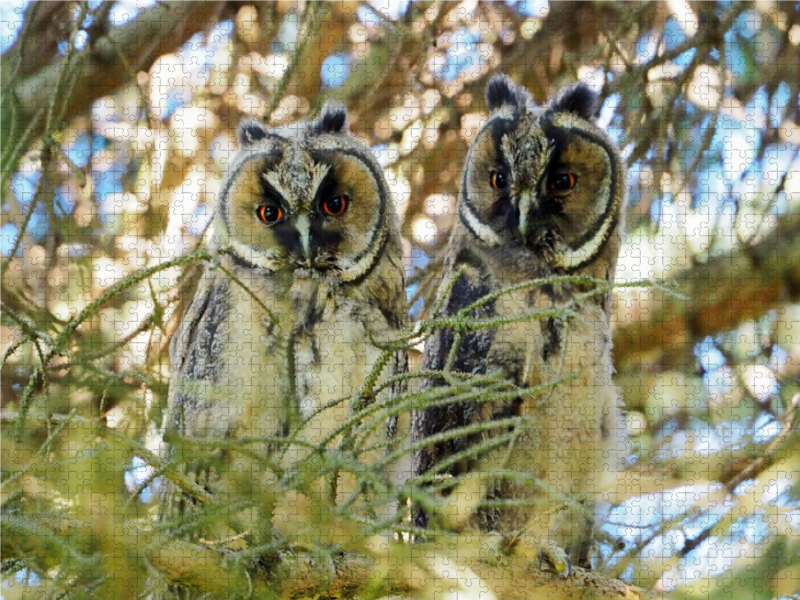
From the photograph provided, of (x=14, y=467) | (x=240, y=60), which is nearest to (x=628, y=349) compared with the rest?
(x=240, y=60)

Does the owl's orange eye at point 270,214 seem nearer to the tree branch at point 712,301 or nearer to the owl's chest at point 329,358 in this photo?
the owl's chest at point 329,358

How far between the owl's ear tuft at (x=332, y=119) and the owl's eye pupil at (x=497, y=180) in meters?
→ 0.53

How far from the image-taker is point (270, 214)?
2854mm

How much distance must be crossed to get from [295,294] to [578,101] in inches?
46.4

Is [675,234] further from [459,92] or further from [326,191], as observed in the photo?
[326,191]

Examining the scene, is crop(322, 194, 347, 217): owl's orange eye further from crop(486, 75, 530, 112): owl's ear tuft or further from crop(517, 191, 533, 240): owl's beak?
crop(486, 75, 530, 112): owl's ear tuft

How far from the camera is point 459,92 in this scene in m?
3.93

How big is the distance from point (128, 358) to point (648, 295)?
6.63ft

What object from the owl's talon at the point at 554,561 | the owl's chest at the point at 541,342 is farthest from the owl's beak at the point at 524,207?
the owl's talon at the point at 554,561

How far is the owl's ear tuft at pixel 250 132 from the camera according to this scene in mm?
3018

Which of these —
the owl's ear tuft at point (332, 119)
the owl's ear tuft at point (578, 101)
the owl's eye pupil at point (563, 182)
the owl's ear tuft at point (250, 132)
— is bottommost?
the owl's eye pupil at point (563, 182)

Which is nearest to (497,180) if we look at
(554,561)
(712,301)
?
(712,301)

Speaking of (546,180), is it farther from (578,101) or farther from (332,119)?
(332,119)

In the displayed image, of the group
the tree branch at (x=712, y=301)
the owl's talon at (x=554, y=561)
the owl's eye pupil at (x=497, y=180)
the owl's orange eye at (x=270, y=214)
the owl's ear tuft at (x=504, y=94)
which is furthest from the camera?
the tree branch at (x=712, y=301)
